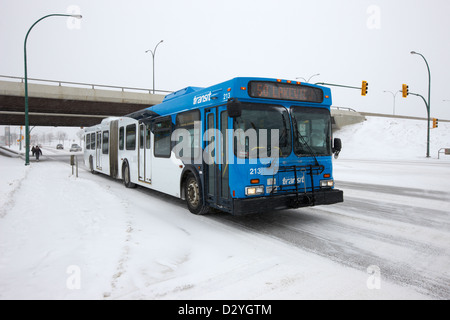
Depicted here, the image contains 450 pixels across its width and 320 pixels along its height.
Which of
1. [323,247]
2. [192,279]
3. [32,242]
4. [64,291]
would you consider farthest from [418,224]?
[32,242]

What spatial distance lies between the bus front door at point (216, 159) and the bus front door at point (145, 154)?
3.82 m

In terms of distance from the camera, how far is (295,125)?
6617mm

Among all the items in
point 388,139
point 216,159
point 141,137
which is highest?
point 388,139

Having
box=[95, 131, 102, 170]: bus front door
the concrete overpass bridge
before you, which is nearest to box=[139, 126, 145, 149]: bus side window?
box=[95, 131, 102, 170]: bus front door

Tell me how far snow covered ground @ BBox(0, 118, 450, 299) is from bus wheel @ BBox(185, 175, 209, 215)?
0.86 ft

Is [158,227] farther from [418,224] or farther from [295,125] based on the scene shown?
[418,224]

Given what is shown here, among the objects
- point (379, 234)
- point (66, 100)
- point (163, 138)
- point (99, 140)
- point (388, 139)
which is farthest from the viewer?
point (388, 139)

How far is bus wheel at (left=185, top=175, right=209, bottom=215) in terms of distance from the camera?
24.3ft

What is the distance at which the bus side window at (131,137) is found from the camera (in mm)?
11731

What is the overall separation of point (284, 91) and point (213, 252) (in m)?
3.51

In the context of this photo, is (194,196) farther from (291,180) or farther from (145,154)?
(145,154)

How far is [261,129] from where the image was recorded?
6.22m

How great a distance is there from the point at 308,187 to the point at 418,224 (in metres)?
Answer: 2.50

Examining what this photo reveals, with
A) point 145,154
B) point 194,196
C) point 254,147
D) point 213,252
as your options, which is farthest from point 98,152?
point 213,252
